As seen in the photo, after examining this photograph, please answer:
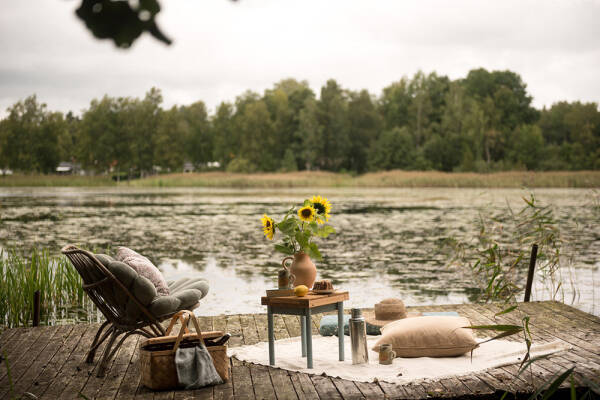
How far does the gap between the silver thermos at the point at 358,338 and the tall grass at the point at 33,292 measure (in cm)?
301

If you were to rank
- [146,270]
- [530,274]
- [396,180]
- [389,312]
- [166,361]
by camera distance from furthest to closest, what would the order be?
[396,180] < [530,274] < [389,312] < [146,270] < [166,361]

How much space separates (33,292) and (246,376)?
2862mm

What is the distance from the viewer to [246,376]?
10.9ft

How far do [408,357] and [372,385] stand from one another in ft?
2.03

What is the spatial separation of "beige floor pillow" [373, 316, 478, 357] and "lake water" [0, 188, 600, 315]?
2.54 meters

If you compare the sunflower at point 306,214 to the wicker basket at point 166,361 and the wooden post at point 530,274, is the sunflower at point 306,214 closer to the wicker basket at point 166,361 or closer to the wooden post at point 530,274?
the wicker basket at point 166,361

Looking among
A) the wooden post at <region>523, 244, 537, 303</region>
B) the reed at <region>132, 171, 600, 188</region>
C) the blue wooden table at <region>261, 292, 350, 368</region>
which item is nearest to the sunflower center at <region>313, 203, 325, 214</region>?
the blue wooden table at <region>261, 292, 350, 368</region>

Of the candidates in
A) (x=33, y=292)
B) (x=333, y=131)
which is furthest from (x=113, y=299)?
(x=333, y=131)

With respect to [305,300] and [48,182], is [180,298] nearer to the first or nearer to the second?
[305,300]

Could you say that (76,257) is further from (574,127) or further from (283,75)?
(283,75)

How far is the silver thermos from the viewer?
353 cm

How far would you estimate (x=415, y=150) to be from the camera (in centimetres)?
4859

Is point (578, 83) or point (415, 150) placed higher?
point (578, 83)

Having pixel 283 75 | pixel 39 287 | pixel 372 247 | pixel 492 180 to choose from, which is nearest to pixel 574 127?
pixel 492 180
